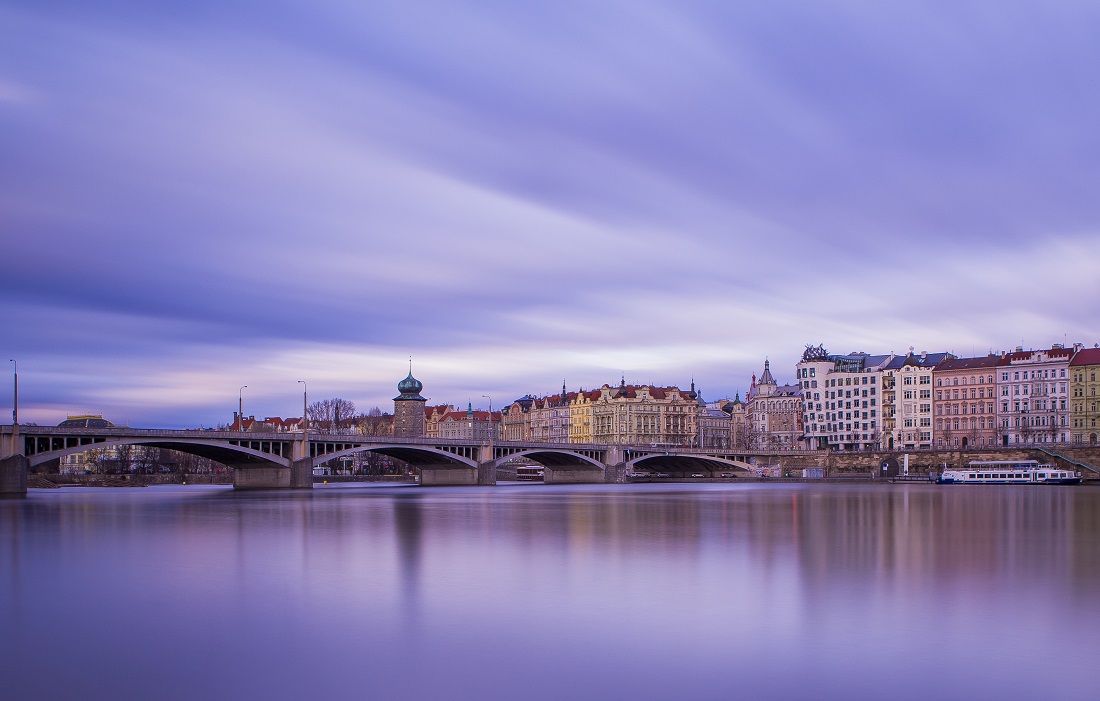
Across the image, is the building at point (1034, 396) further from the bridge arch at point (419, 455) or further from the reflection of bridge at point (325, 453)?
the bridge arch at point (419, 455)

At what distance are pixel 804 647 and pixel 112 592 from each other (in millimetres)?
15209

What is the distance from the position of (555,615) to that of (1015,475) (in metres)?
101

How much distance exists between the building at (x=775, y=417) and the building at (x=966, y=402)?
28.1 meters

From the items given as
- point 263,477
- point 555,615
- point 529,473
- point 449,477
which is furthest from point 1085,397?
point 555,615

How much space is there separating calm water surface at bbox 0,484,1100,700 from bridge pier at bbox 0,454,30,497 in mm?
41761

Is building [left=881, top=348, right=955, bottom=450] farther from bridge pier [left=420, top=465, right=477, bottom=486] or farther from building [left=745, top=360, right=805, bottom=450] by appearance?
bridge pier [left=420, top=465, right=477, bottom=486]

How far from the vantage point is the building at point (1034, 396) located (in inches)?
5320

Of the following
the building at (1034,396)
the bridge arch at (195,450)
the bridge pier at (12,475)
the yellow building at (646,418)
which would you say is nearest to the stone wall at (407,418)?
the yellow building at (646,418)

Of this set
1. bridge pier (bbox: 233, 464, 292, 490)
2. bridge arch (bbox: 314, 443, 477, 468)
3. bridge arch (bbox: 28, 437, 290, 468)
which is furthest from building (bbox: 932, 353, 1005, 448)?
bridge arch (bbox: 28, 437, 290, 468)

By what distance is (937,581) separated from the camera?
2400 cm

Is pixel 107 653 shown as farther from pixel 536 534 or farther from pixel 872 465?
pixel 872 465

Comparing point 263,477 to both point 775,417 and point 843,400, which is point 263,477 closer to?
point 843,400

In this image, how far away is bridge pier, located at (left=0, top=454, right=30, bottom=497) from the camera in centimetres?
7638

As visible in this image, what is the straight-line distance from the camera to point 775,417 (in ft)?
614
